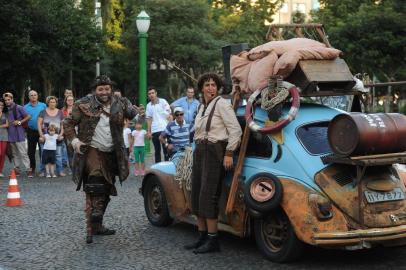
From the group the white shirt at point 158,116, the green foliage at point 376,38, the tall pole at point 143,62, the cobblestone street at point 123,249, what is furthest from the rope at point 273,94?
the green foliage at point 376,38

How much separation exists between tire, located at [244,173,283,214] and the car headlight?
0.32 meters

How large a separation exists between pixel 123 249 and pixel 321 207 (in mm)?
2345

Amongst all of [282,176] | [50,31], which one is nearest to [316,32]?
[282,176]

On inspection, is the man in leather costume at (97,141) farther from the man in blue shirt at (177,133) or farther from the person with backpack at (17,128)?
the person with backpack at (17,128)

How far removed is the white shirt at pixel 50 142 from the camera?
13742mm

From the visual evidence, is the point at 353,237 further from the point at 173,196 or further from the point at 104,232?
the point at 104,232

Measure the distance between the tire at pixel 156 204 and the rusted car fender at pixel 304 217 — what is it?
237 centimetres

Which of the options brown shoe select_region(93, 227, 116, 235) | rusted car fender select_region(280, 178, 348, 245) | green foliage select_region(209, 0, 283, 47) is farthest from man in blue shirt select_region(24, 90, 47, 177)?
green foliage select_region(209, 0, 283, 47)

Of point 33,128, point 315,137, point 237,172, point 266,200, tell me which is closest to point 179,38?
point 33,128

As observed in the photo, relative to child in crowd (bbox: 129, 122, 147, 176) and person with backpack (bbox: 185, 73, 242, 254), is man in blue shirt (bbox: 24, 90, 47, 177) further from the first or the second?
person with backpack (bbox: 185, 73, 242, 254)

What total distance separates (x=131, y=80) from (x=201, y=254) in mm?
41411

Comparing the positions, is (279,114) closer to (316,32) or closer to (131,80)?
(316,32)

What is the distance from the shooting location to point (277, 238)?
6.52m

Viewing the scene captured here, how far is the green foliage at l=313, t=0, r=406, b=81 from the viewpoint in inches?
1222
